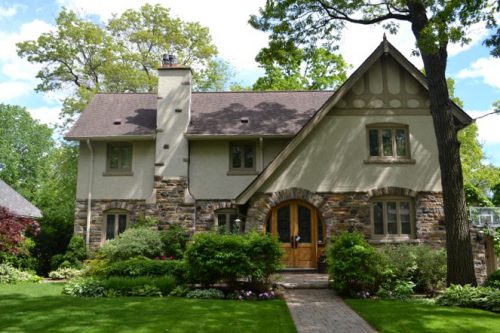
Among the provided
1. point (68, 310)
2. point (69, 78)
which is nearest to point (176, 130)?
point (68, 310)

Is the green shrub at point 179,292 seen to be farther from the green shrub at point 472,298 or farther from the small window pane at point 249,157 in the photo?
the small window pane at point 249,157

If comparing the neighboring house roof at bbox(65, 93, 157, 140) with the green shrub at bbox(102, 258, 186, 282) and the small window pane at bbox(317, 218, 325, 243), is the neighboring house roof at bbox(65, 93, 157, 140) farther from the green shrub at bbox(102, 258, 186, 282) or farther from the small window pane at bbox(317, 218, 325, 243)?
the small window pane at bbox(317, 218, 325, 243)

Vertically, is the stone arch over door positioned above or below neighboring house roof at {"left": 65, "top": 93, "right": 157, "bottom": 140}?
below

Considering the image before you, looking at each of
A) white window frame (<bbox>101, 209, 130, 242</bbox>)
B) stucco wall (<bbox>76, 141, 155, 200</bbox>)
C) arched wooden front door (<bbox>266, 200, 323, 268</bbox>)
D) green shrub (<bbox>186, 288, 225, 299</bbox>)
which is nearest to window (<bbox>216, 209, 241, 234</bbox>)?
arched wooden front door (<bbox>266, 200, 323, 268</bbox>)

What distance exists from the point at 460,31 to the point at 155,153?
12.1 m

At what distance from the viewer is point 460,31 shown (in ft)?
34.0

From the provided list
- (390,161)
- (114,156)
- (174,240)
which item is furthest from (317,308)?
(114,156)

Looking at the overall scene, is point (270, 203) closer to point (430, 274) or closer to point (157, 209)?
point (157, 209)

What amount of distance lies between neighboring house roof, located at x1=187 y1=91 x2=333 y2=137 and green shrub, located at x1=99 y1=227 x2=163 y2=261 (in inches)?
173

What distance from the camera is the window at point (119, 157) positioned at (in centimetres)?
1791

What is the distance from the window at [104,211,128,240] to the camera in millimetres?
17391

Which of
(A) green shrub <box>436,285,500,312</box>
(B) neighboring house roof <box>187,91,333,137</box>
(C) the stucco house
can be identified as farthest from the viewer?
(B) neighboring house roof <box>187,91,333,137</box>

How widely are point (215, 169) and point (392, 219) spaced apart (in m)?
7.15

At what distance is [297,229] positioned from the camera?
584 inches
